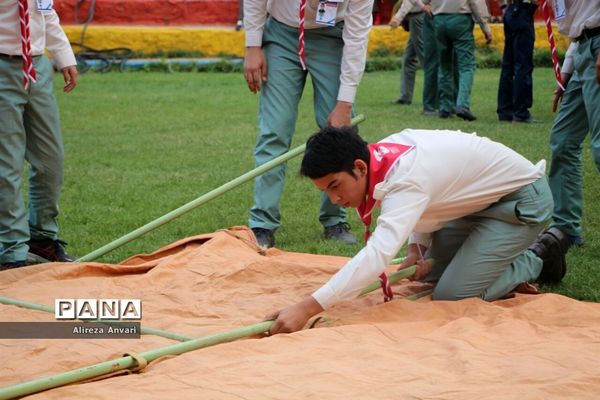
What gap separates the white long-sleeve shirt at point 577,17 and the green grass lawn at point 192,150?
1182 millimetres

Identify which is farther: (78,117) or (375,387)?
(78,117)

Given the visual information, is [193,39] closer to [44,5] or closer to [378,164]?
[44,5]

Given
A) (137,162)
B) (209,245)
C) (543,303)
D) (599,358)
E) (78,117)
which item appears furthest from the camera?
(78,117)

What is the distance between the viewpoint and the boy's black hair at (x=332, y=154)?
4.11 m

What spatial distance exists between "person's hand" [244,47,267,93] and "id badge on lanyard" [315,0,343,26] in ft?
1.28

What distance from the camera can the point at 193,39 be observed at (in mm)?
18469

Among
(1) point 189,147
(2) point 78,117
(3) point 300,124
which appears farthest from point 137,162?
(2) point 78,117

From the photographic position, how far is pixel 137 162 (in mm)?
9055

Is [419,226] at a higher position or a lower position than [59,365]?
higher

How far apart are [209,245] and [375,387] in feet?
6.78

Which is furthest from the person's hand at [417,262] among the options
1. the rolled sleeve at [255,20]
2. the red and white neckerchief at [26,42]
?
the red and white neckerchief at [26,42]

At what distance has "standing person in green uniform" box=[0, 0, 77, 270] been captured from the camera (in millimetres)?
5395

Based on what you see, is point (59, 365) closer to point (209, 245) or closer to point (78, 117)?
point (209, 245)

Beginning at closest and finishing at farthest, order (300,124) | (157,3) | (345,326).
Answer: (345,326), (300,124), (157,3)
